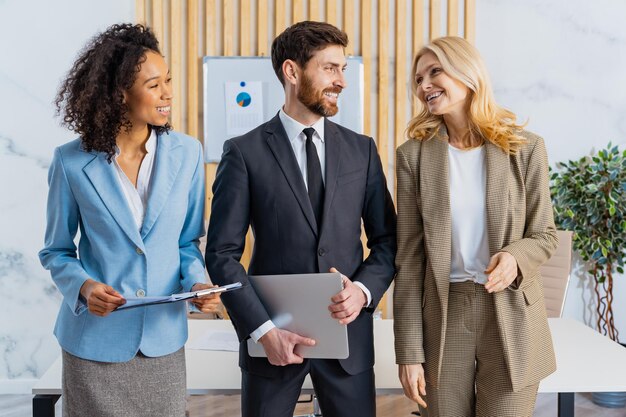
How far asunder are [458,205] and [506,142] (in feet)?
0.80

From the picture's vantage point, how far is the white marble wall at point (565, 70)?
5215 millimetres

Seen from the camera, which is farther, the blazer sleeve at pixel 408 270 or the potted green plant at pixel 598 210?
the potted green plant at pixel 598 210

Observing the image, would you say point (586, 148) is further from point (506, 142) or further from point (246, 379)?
point (246, 379)

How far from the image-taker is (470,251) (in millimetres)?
2266

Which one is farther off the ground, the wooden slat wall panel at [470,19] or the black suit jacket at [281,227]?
the wooden slat wall panel at [470,19]

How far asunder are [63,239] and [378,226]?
996 millimetres

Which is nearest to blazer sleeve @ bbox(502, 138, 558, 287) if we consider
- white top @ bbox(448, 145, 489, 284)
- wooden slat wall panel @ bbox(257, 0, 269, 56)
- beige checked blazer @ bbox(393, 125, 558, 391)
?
beige checked blazer @ bbox(393, 125, 558, 391)

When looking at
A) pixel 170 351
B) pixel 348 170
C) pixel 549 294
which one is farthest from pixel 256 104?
pixel 170 351

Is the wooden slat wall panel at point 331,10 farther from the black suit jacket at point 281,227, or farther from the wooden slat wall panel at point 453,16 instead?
the black suit jacket at point 281,227

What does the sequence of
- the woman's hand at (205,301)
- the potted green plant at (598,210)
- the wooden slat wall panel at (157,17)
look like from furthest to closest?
the wooden slat wall panel at (157,17) → the potted green plant at (598,210) → the woman's hand at (205,301)

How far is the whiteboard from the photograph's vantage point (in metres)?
5.10

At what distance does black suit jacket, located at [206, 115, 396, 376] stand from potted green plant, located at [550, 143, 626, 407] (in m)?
2.98

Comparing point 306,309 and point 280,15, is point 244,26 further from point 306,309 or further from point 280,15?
point 306,309

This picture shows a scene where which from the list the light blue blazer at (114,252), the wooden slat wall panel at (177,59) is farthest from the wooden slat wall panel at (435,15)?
the light blue blazer at (114,252)
